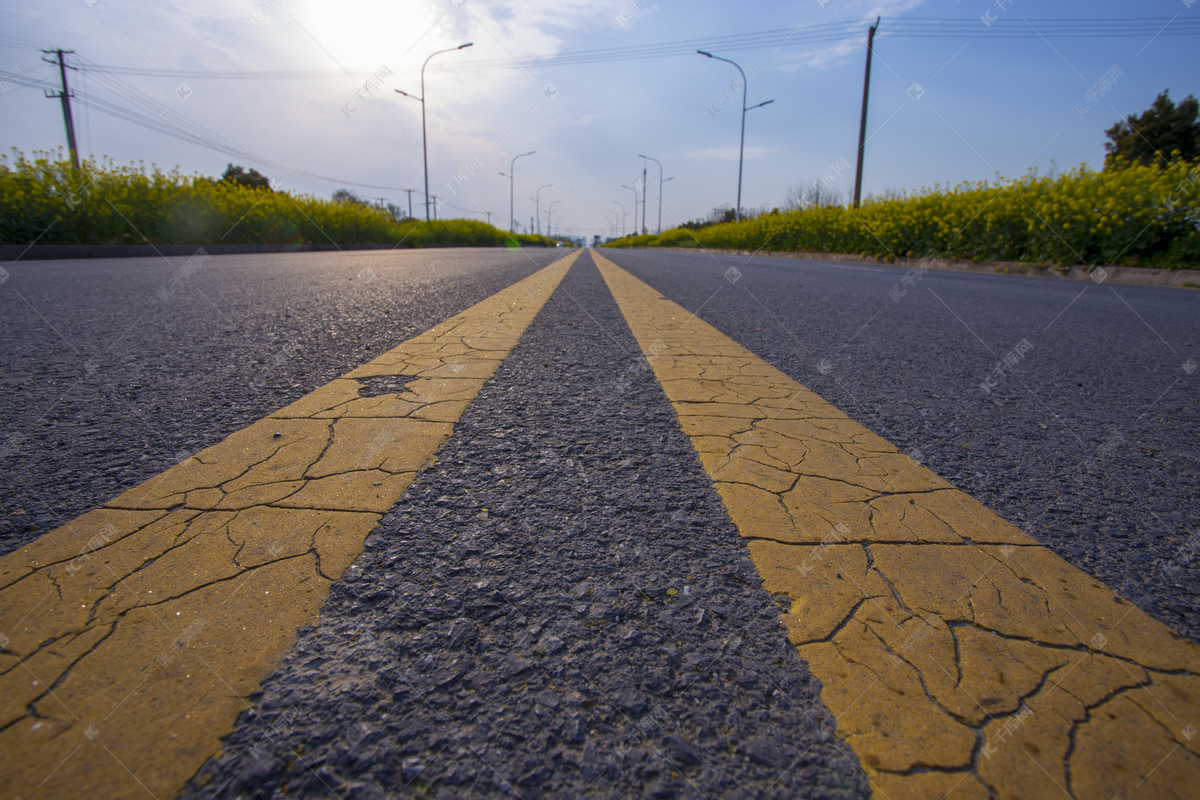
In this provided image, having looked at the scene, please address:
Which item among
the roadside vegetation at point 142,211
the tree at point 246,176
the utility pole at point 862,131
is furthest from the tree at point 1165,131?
the tree at point 246,176

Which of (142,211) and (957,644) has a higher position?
(142,211)

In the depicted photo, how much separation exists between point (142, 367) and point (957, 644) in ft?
Answer: 9.85

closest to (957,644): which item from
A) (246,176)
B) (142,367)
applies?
(142,367)

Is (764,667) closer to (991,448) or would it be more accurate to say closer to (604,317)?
(991,448)

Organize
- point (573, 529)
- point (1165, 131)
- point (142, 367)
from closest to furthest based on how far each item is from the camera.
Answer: point (573, 529)
point (142, 367)
point (1165, 131)

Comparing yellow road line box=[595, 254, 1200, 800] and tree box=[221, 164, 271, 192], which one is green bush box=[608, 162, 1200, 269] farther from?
tree box=[221, 164, 271, 192]

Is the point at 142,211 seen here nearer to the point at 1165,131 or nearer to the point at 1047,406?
the point at 1047,406

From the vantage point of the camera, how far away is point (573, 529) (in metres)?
1.15

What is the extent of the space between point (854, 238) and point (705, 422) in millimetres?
18067

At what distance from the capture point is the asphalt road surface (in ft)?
2.19

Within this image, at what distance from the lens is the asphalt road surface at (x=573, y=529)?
0.67 metres

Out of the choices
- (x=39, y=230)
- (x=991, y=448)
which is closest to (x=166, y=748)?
(x=991, y=448)

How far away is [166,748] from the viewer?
0.64 metres

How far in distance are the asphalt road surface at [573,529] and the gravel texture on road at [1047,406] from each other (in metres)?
0.01
